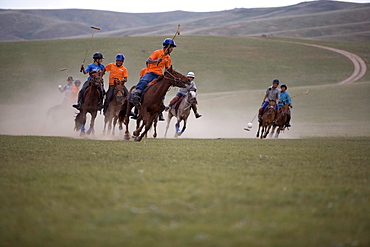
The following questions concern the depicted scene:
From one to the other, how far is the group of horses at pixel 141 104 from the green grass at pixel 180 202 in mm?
5346

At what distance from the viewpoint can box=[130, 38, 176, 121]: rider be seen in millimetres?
16172

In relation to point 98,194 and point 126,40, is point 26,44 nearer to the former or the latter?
point 126,40

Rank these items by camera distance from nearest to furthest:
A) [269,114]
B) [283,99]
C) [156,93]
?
[156,93]
[269,114]
[283,99]

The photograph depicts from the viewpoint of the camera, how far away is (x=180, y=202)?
6309 millimetres

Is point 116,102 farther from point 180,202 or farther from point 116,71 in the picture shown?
point 180,202

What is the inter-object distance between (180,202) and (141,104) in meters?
10.4

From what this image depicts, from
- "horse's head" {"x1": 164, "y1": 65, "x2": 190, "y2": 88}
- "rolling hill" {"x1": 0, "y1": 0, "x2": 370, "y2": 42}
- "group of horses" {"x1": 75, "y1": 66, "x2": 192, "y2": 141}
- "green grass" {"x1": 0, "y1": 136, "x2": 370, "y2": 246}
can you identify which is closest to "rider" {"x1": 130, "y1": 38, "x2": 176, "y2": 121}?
"group of horses" {"x1": 75, "y1": 66, "x2": 192, "y2": 141}

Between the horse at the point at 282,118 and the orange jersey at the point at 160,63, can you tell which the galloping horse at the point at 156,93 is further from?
the horse at the point at 282,118

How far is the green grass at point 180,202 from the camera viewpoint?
4953mm

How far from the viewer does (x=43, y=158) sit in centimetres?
1059

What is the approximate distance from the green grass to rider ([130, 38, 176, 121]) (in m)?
5.72

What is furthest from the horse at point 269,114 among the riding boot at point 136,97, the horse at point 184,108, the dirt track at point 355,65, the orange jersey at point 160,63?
the dirt track at point 355,65

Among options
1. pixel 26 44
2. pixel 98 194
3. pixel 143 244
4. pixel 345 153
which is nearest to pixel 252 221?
pixel 143 244

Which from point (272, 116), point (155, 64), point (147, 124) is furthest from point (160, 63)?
point (272, 116)
